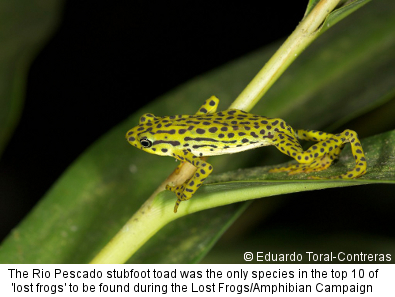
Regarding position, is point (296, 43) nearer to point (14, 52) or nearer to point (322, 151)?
point (322, 151)

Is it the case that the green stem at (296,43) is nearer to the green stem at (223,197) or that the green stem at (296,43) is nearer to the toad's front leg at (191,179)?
the green stem at (223,197)

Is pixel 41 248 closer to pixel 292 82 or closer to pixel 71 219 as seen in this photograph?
pixel 71 219

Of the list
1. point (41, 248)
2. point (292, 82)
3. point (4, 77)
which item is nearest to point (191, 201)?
point (41, 248)

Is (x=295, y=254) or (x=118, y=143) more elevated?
(x=118, y=143)

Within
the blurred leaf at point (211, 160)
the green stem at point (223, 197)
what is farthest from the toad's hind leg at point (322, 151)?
the green stem at point (223, 197)

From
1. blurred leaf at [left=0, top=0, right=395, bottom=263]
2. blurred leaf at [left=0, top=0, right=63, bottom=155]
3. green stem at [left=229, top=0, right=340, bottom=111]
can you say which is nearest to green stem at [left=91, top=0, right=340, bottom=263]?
green stem at [left=229, top=0, right=340, bottom=111]
